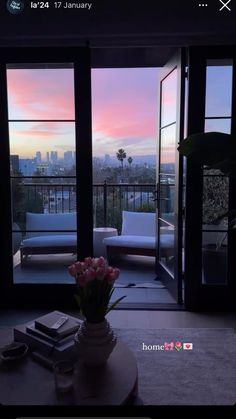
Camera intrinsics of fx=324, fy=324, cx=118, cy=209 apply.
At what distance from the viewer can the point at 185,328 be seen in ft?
8.45

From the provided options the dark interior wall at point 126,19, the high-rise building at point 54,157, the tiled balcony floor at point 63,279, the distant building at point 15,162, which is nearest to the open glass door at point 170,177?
the tiled balcony floor at point 63,279

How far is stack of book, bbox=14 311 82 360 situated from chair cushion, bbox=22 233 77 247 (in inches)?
56.6

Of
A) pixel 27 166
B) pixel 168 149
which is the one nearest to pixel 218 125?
pixel 168 149

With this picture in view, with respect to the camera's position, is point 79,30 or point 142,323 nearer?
point 79,30

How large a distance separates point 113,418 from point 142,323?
2179 millimetres

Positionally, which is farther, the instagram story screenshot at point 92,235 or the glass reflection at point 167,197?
the glass reflection at point 167,197

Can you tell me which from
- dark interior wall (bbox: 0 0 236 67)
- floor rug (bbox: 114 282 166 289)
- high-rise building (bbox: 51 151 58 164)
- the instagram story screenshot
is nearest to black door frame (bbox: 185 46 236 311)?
the instagram story screenshot

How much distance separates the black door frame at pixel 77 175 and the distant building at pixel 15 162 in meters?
0.05

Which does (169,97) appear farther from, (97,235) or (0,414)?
(0,414)

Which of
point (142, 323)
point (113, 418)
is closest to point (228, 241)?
point (142, 323)

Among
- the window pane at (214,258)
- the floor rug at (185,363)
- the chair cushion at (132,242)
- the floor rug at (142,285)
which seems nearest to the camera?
the floor rug at (185,363)

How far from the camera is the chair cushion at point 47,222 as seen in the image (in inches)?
122

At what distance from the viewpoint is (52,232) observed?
123 inches

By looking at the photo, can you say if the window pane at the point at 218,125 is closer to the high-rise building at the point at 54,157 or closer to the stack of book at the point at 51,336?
the high-rise building at the point at 54,157
